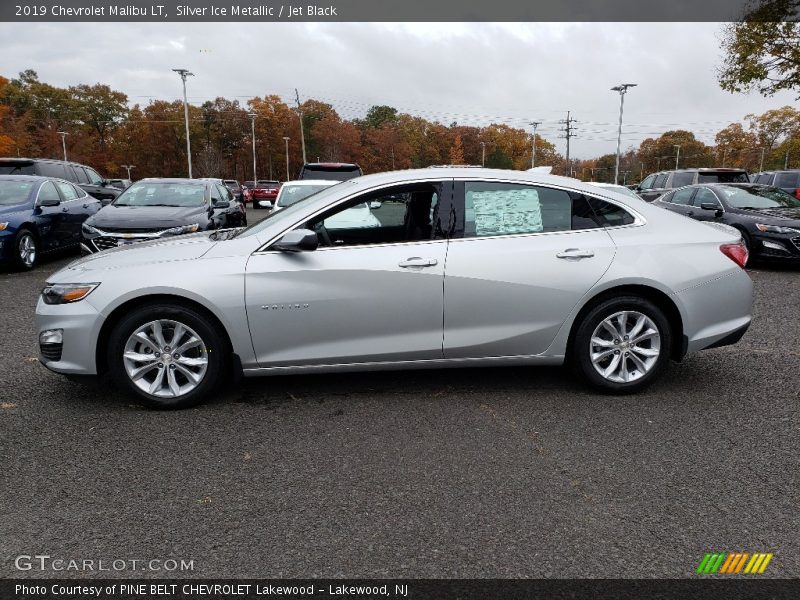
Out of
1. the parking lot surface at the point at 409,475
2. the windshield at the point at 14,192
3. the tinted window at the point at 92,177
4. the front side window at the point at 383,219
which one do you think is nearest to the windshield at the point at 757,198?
the parking lot surface at the point at 409,475

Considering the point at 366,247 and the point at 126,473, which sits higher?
the point at 366,247

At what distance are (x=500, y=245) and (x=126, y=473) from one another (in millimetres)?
2685

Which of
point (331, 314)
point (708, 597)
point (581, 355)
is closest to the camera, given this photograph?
point (708, 597)

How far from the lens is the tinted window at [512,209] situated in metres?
4.30

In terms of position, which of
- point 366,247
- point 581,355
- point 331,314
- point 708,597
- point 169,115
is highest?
point 169,115

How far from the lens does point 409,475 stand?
321cm

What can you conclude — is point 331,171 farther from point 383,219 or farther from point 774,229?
point 383,219

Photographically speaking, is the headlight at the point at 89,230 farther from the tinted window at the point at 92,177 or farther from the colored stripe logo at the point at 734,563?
the colored stripe logo at the point at 734,563

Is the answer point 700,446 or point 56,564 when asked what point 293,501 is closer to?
point 56,564

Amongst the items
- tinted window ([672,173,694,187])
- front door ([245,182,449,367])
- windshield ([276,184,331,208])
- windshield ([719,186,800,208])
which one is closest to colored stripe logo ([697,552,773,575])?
front door ([245,182,449,367])

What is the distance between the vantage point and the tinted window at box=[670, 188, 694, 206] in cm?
1215

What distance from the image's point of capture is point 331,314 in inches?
159

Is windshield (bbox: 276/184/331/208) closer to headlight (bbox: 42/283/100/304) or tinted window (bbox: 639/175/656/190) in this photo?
headlight (bbox: 42/283/100/304)

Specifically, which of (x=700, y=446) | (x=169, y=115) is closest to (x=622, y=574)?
(x=700, y=446)
